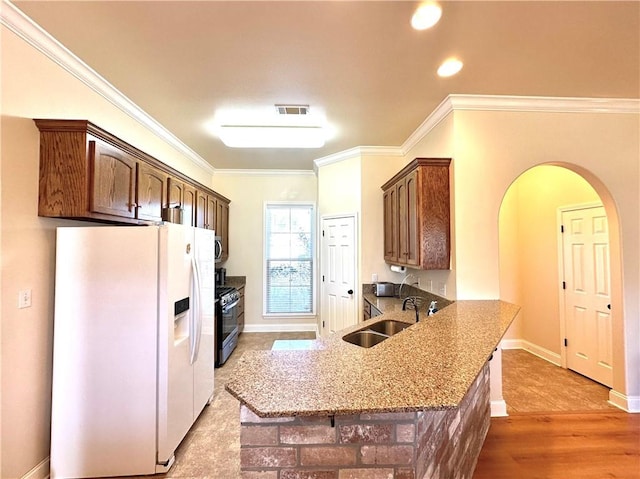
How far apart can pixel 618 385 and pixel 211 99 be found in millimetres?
4767

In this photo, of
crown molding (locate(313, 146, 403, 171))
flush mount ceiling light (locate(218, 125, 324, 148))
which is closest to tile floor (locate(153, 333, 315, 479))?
flush mount ceiling light (locate(218, 125, 324, 148))

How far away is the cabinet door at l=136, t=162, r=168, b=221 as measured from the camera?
2.63m

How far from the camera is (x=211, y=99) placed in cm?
277

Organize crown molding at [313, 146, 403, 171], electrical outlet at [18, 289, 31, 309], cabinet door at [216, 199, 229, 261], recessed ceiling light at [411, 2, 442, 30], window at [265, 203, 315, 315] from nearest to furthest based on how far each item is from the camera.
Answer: recessed ceiling light at [411, 2, 442, 30], electrical outlet at [18, 289, 31, 309], crown molding at [313, 146, 403, 171], cabinet door at [216, 199, 229, 261], window at [265, 203, 315, 315]

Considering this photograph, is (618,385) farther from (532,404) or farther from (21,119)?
(21,119)

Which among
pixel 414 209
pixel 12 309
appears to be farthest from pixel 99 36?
pixel 414 209

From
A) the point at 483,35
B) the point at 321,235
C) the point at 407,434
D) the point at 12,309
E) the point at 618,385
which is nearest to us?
the point at 407,434

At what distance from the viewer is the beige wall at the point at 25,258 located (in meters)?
1.74

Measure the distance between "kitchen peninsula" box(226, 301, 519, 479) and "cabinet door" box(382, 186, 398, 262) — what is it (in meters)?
2.19

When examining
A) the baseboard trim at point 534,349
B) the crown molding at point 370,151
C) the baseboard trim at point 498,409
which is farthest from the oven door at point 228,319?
the baseboard trim at point 534,349

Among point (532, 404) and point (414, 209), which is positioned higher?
point (414, 209)

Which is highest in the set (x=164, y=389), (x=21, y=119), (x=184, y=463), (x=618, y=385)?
(x=21, y=119)

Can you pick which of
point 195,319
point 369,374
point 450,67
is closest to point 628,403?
point 369,374

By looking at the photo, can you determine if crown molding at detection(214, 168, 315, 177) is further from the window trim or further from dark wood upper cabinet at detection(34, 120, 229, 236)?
dark wood upper cabinet at detection(34, 120, 229, 236)
